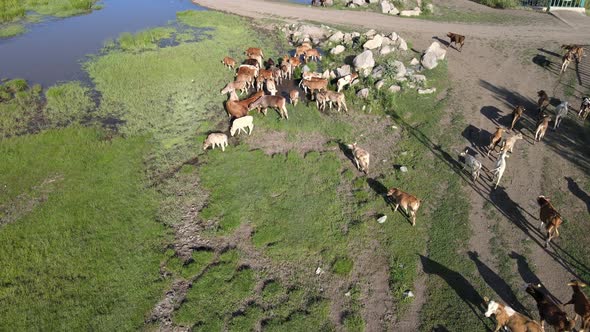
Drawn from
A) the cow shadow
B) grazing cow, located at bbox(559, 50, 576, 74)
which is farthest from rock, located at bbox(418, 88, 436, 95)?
grazing cow, located at bbox(559, 50, 576, 74)

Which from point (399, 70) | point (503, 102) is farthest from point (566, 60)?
point (399, 70)

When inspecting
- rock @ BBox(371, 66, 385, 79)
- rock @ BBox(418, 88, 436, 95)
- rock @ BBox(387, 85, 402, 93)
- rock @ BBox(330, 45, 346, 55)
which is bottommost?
rock @ BBox(418, 88, 436, 95)

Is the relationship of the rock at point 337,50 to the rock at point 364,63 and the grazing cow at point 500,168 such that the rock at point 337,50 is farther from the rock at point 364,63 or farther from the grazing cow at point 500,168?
the grazing cow at point 500,168

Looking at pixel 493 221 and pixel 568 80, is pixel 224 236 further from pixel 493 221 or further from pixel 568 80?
pixel 568 80

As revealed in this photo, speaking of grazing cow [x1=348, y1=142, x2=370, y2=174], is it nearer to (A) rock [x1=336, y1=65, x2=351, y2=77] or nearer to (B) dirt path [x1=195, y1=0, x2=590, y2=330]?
(B) dirt path [x1=195, y1=0, x2=590, y2=330]

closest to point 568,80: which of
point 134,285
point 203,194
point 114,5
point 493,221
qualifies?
point 493,221

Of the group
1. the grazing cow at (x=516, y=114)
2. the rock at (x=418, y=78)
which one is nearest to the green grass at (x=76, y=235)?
the rock at (x=418, y=78)
